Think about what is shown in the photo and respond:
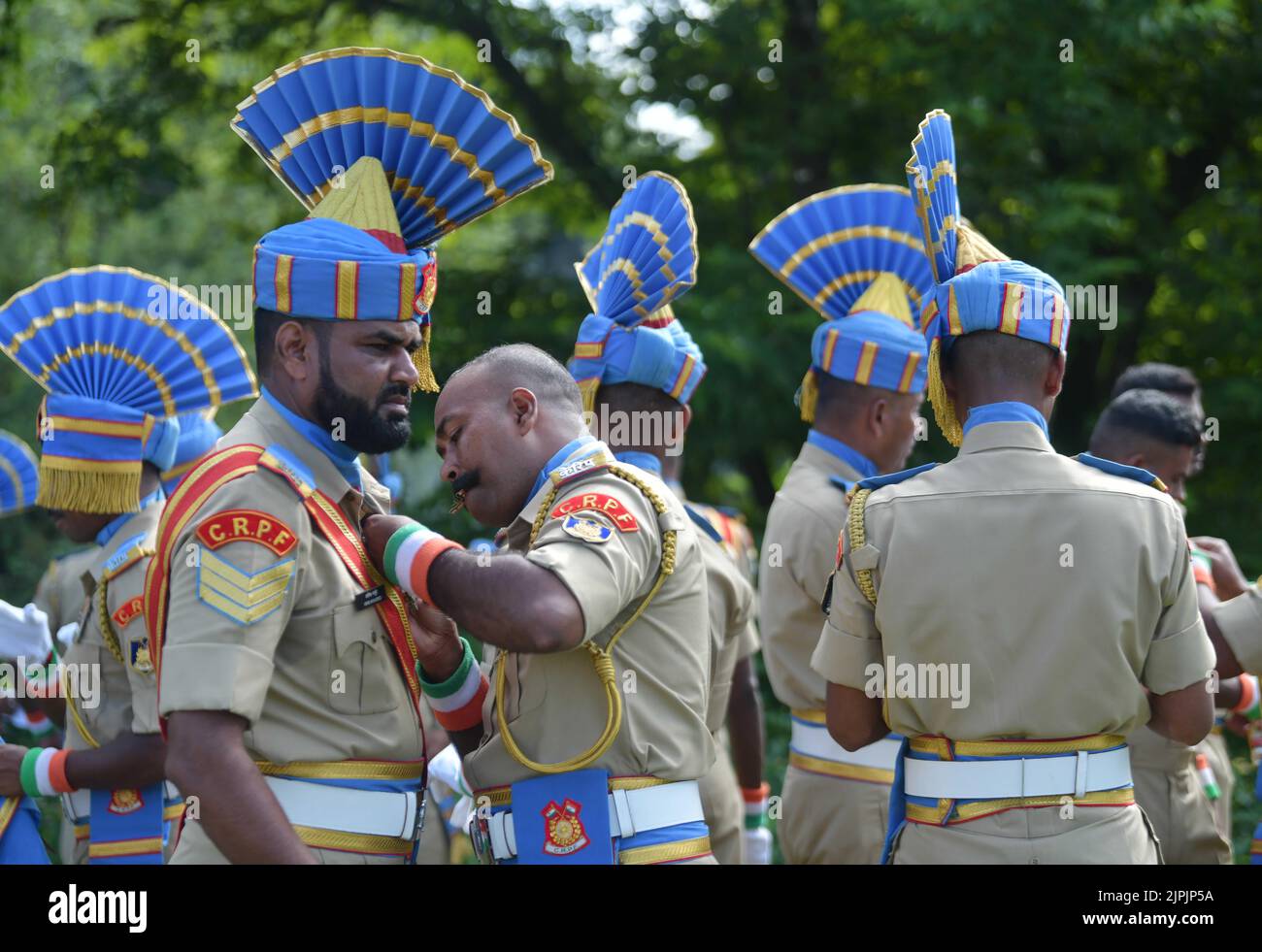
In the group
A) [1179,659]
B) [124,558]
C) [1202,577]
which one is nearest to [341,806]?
[124,558]

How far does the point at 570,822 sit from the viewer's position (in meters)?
3.00

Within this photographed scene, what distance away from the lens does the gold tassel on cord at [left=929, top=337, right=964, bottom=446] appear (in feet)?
11.3

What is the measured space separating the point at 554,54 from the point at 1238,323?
514 cm

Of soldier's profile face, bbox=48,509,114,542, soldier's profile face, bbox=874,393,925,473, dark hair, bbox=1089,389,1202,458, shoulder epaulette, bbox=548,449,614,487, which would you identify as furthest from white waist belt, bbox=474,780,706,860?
dark hair, bbox=1089,389,1202,458

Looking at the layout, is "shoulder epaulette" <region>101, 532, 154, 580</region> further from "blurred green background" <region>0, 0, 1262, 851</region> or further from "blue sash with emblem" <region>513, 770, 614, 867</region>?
"blurred green background" <region>0, 0, 1262, 851</region>

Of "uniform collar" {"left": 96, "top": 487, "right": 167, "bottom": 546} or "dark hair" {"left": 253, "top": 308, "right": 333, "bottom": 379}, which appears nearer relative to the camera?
"dark hair" {"left": 253, "top": 308, "right": 333, "bottom": 379}

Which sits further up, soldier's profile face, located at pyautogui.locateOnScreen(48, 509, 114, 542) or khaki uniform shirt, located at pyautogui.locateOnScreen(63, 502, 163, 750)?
soldier's profile face, located at pyautogui.locateOnScreen(48, 509, 114, 542)

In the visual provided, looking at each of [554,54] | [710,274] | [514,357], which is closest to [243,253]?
[554,54]

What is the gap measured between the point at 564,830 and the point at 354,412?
97 centimetres

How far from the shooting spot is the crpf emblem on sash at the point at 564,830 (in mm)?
3002

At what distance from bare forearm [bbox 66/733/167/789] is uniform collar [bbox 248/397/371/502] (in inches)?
49.9

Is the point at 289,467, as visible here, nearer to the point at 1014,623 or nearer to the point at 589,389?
the point at 1014,623

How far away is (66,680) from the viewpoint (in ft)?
14.0
